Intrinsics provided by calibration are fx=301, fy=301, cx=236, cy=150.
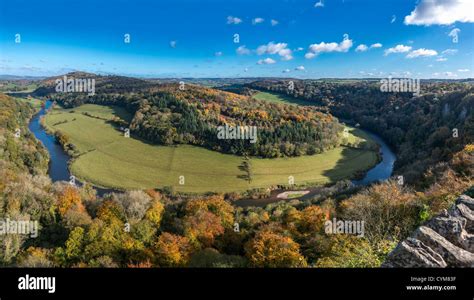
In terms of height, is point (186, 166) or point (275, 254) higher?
point (275, 254)

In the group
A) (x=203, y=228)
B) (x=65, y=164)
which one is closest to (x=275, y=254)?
(x=203, y=228)

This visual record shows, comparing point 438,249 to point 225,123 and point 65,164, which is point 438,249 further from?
point 225,123

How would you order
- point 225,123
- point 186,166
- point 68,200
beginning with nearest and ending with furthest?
1. point 68,200
2. point 186,166
3. point 225,123

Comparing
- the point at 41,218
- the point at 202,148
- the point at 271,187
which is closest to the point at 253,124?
the point at 202,148

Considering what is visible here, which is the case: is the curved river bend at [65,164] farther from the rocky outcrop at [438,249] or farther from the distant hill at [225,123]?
the rocky outcrop at [438,249]

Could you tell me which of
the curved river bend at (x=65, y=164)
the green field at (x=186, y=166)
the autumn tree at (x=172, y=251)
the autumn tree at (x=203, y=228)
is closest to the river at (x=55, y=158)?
the curved river bend at (x=65, y=164)

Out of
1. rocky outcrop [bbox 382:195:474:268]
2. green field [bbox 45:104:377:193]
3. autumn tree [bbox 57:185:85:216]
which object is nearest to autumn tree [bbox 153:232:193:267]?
rocky outcrop [bbox 382:195:474:268]
